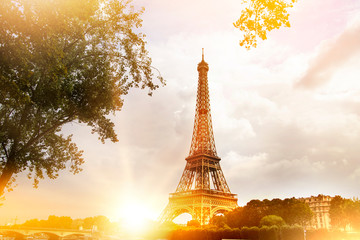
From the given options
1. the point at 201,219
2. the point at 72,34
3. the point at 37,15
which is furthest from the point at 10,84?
the point at 201,219

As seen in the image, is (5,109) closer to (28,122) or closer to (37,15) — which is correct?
(28,122)

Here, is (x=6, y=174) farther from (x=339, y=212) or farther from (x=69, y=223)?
(x=69, y=223)

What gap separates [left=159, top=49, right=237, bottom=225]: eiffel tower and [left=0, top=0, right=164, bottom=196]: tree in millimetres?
63479

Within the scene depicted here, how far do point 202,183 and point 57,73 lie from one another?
7303 centimetres

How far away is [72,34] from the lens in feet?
47.4

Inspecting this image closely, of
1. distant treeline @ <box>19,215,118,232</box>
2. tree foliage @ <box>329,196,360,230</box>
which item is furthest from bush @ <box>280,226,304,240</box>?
distant treeline @ <box>19,215,118,232</box>

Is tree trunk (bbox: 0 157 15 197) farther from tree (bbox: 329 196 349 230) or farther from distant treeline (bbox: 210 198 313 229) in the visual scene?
tree (bbox: 329 196 349 230)

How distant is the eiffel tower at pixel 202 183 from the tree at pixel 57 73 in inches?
2499

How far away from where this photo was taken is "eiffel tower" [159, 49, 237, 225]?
7875cm

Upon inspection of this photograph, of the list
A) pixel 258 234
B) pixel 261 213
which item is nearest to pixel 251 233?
pixel 258 234

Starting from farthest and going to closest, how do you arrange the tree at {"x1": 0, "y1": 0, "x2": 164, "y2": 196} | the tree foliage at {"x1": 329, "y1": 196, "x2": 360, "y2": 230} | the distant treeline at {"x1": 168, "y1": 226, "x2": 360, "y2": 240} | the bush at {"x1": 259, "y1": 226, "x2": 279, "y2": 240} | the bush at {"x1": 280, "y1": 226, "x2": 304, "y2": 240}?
the tree foliage at {"x1": 329, "y1": 196, "x2": 360, "y2": 230}, the distant treeline at {"x1": 168, "y1": 226, "x2": 360, "y2": 240}, the bush at {"x1": 280, "y1": 226, "x2": 304, "y2": 240}, the bush at {"x1": 259, "y1": 226, "x2": 279, "y2": 240}, the tree at {"x1": 0, "y1": 0, "x2": 164, "y2": 196}

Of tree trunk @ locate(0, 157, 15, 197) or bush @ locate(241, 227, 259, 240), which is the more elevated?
tree trunk @ locate(0, 157, 15, 197)

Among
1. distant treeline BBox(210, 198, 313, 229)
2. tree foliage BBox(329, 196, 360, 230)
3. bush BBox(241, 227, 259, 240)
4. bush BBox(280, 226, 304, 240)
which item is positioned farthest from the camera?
tree foliage BBox(329, 196, 360, 230)

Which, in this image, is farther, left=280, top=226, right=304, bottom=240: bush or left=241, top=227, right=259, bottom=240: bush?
left=241, top=227, right=259, bottom=240: bush
